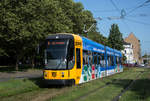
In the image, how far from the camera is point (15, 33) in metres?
23.0

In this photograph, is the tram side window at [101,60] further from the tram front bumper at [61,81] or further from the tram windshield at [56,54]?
the tram windshield at [56,54]

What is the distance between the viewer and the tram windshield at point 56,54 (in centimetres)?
1280

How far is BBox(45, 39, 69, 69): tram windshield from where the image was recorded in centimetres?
Result: 1280

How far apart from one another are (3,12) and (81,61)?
11.4 meters

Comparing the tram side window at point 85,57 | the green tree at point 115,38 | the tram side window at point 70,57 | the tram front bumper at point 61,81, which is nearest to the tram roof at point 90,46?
the tram side window at point 85,57

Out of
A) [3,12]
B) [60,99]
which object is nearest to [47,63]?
[60,99]

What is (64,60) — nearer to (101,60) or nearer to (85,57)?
(85,57)

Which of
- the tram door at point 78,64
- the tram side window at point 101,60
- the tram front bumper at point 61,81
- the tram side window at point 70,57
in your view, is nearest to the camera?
the tram front bumper at point 61,81

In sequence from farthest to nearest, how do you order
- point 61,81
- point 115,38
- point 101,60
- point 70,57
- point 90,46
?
1. point 115,38
2. point 101,60
3. point 90,46
4. point 70,57
5. point 61,81

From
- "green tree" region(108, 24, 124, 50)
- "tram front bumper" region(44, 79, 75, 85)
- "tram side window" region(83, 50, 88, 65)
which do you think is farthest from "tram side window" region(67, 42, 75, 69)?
"green tree" region(108, 24, 124, 50)

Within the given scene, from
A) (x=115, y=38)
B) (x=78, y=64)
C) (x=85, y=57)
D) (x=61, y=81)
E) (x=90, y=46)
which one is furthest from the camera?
(x=115, y=38)

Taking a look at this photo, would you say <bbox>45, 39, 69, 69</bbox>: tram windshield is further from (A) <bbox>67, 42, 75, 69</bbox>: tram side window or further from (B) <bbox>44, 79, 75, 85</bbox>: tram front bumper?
(B) <bbox>44, 79, 75, 85</bbox>: tram front bumper

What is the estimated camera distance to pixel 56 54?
42.6ft

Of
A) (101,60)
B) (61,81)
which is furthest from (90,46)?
(61,81)
